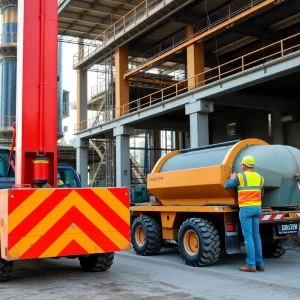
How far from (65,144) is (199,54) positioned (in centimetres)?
2213

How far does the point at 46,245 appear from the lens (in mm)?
6797

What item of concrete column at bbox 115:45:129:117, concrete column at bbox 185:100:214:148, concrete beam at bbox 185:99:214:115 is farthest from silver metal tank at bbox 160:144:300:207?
concrete column at bbox 115:45:129:117

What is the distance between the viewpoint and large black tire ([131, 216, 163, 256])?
10367 millimetres

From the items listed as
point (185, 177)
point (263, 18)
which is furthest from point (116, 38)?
point (185, 177)

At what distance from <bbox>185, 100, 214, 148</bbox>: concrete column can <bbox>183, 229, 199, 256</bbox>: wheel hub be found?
13.2 meters

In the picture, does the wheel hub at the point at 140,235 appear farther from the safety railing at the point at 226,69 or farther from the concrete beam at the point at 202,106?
the concrete beam at the point at 202,106

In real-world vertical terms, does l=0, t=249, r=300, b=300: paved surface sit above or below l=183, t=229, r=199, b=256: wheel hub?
below

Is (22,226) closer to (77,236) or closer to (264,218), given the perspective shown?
(77,236)

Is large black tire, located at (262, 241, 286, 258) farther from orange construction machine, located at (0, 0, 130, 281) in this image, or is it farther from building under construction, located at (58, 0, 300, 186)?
building under construction, located at (58, 0, 300, 186)

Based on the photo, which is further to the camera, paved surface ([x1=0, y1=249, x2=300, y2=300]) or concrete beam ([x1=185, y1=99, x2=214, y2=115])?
concrete beam ([x1=185, y1=99, x2=214, y2=115])

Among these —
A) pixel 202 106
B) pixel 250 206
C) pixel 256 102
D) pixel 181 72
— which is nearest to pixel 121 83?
pixel 181 72

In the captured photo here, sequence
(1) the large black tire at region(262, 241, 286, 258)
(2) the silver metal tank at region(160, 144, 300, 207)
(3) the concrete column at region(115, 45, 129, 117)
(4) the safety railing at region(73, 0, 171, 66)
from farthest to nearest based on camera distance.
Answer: (3) the concrete column at region(115, 45, 129, 117) < (4) the safety railing at region(73, 0, 171, 66) < (1) the large black tire at region(262, 241, 286, 258) < (2) the silver metal tank at region(160, 144, 300, 207)

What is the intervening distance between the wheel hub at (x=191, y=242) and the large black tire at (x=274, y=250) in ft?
5.66

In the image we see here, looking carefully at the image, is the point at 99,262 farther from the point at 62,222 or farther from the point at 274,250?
the point at 274,250
